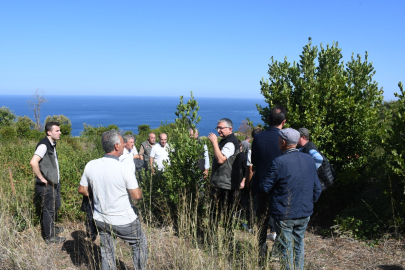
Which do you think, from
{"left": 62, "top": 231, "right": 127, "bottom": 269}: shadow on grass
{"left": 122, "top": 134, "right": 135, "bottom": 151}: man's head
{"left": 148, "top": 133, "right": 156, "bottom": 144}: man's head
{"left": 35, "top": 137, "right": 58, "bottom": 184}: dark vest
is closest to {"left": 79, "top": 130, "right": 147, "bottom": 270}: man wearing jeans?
{"left": 62, "top": 231, "right": 127, "bottom": 269}: shadow on grass

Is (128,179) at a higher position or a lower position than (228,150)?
lower

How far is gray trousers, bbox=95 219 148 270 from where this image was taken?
322cm

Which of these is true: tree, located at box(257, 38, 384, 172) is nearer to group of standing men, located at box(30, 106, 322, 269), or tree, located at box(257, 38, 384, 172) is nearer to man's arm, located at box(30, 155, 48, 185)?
group of standing men, located at box(30, 106, 322, 269)

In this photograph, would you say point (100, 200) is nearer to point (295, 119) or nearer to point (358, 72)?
point (295, 119)

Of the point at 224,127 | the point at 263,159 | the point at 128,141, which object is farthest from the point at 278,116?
the point at 128,141

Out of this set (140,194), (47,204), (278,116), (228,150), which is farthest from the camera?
(47,204)

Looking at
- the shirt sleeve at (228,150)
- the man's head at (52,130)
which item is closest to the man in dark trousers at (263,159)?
the shirt sleeve at (228,150)

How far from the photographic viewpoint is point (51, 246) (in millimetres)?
4656

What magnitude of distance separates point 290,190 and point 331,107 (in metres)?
3.12

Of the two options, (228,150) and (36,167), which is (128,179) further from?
(36,167)

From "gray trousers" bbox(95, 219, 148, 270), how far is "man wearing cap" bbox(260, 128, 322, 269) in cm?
146

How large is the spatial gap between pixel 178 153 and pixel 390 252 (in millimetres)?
3469

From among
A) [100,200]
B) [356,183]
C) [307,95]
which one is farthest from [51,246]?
[356,183]

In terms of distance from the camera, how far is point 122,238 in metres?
3.29
